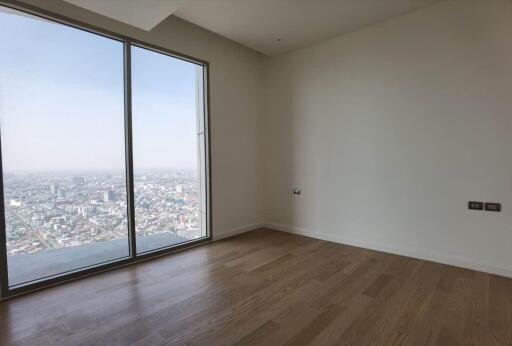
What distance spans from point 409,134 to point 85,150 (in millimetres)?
3687

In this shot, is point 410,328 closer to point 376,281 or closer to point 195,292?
point 376,281

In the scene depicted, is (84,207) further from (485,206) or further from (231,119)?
(485,206)

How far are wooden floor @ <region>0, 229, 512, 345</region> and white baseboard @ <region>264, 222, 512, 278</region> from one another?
0.10 metres

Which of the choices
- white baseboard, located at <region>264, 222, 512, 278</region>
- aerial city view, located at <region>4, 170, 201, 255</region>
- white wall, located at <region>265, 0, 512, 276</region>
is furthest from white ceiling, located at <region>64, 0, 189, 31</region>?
white baseboard, located at <region>264, 222, 512, 278</region>

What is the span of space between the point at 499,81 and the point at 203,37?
3535 millimetres

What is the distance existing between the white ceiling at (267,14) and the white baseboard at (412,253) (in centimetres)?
286

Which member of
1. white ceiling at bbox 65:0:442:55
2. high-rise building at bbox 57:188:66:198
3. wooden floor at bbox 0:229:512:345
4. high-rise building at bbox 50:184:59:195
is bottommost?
wooden floor at bbox 0:229:512:345

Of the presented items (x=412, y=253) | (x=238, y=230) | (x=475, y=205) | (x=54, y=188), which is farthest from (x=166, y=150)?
(x=475, y=205)

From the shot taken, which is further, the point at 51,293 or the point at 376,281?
the point at 376,281

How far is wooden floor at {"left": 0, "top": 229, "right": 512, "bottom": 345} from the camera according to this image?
1.95 m

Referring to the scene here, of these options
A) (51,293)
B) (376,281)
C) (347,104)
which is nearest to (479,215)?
(376,281)

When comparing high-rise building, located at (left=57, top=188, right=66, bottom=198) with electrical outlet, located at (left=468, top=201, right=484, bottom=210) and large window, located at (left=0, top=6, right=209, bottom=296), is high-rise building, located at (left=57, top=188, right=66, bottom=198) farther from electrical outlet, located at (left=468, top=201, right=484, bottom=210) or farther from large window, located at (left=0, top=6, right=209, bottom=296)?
electrical outlet, located at (left=468, top=201, right=484, bottom=210)

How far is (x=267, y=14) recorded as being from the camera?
10.9 feet

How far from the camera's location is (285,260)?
339 cm
